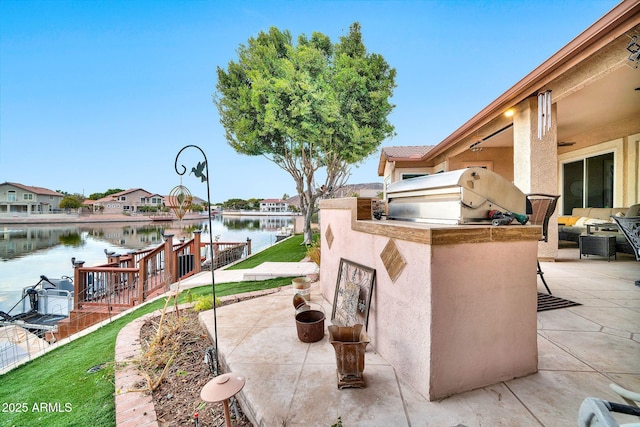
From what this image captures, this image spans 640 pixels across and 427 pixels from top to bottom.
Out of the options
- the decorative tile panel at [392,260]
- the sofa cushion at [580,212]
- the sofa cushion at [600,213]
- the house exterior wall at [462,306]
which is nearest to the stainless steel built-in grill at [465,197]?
the house exterior wall at [462,306]

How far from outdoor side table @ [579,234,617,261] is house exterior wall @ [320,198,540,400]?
5.07m

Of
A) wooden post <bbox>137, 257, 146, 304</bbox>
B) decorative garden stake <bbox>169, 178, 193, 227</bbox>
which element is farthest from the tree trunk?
decorative garden stake <bbox>169, 178, 193, 227</bbox>

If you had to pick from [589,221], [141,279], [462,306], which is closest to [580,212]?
[589,221]

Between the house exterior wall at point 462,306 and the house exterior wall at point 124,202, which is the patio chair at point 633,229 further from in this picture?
the house exterior wall at point 124,202

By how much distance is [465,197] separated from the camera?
6.66 feet

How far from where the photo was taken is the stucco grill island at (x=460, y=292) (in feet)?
5.45

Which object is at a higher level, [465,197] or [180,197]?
[180,197]

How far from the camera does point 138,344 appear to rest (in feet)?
9.36

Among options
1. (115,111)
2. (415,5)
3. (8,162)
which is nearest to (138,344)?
(415,5)

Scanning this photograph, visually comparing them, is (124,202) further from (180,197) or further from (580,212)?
(580,212)

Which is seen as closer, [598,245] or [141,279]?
[598,245]

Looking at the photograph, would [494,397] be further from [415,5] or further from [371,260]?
[415,5]

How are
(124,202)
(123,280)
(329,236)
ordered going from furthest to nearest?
(124,202) → (123,280) → (329,236)

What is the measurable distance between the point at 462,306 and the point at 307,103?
330 inches
